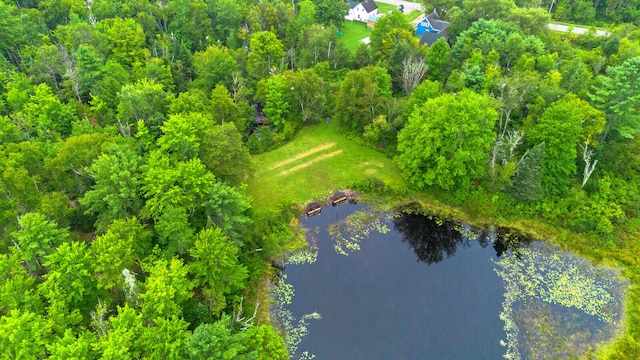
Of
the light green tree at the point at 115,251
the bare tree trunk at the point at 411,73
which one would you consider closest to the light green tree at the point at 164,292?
the light green tree at the point at 115,251

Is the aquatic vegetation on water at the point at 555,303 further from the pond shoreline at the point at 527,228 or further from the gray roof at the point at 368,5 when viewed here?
the gray roof at the point at 368,5

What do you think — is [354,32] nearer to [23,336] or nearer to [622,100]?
[622,100]

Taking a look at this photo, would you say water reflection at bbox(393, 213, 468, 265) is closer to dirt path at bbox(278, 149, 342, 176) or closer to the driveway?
dirt path at bbox(278, 149, 342, 176)

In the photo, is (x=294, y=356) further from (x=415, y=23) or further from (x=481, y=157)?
(x=415, y=23)

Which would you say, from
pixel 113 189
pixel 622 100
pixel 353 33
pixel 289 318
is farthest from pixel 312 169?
pixel 353 33

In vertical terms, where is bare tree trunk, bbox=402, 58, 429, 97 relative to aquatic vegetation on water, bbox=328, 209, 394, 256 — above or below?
above

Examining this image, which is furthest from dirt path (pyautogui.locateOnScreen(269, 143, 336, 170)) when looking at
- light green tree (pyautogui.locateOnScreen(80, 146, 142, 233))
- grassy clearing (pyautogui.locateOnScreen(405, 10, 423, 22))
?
grassy clearing (pyautogui.locateOnScreen(405, 10, 423, 22))
